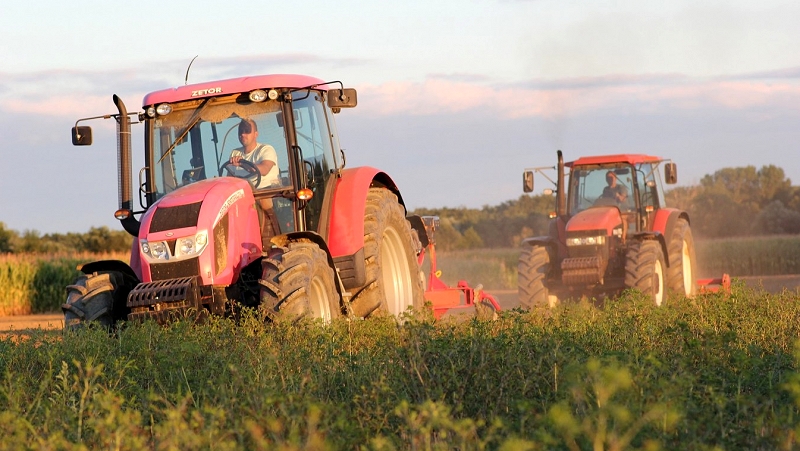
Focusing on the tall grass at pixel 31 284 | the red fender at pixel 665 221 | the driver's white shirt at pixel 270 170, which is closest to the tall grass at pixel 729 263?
the tall grass at pixel 31 284

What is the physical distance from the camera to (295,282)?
755 cm

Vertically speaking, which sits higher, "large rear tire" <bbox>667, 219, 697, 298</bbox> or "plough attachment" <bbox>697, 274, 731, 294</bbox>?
"large rear tire" <bbox>667, 219, 697, 298</bbox>

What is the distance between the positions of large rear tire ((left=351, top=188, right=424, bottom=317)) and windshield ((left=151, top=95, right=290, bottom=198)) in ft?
3.26

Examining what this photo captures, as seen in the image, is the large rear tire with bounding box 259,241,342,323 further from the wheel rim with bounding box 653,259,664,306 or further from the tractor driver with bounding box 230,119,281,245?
the wheel rim with bounding box 653,259,664,306

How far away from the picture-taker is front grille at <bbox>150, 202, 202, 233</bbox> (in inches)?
307

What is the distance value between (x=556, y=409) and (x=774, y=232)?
3594 cm

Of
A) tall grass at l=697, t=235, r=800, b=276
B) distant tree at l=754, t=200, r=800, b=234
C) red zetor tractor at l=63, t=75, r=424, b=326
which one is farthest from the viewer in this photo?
distant tree at l=754, t=200, r=800, b=234

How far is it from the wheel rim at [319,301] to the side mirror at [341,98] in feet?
5.21

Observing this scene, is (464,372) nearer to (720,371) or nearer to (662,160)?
(720,371)

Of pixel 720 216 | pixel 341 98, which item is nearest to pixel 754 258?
pixel 720 216

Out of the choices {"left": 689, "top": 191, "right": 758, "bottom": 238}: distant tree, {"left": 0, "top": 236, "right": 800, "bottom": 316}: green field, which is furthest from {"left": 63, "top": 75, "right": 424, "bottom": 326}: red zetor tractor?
{"left": 689, "top": 191, "right": 758, "bottom": 238}: distant tree

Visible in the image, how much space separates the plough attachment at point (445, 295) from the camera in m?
11.2

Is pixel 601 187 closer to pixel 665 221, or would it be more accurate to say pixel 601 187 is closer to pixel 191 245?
pixel 665 221

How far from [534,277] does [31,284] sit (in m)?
15.3
